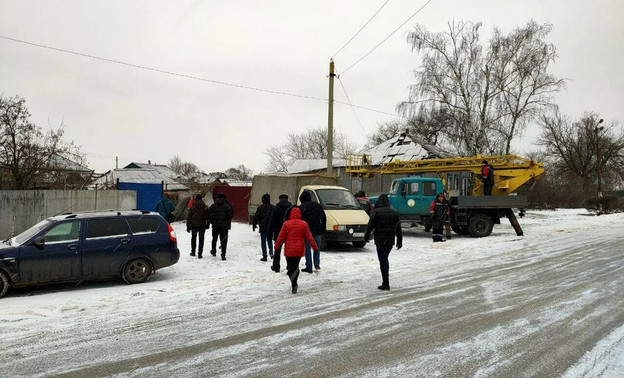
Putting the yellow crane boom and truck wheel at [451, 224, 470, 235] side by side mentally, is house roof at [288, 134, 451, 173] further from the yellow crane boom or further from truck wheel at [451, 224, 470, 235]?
truck wheel at [451, 224, 470, 235]

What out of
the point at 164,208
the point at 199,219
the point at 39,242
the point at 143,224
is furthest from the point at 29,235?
the point at 164,208

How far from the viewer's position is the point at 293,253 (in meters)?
8.05

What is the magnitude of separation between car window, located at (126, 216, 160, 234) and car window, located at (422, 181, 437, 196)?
37.7 ft

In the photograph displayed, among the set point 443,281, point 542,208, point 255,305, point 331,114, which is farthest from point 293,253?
point 542,208

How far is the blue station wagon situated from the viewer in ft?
26.6

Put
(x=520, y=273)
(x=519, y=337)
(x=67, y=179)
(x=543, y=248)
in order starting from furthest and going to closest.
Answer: (x=67, y=179)
(x=543, y=248)
(x=520, y=273)
(x=519, y=337)

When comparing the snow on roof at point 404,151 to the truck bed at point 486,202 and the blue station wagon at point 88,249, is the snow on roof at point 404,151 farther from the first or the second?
the blue station wagon at point 88,249

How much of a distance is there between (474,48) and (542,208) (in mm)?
16979

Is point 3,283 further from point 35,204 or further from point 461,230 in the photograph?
point 461,230

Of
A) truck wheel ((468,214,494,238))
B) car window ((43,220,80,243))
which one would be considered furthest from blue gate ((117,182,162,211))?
truck wheel ((468,214,494,238))

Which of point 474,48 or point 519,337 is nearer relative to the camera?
point 519,337

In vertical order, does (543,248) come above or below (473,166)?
below

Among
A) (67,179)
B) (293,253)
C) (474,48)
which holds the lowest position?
(293,253)

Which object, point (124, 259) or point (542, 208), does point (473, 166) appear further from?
point (542, 208)
